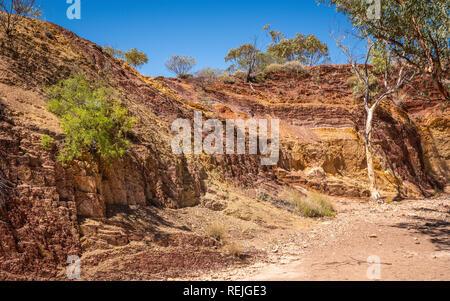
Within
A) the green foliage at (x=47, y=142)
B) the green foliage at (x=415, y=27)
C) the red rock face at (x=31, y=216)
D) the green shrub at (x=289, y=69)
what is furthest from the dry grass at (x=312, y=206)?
the green shrub at (x=289, y=69)

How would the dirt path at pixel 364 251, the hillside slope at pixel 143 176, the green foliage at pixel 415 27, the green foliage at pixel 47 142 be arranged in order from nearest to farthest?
1. the hillside slope at pixel 143 176
2. the dirt path at pixel 364 251
3. the green foliage at pixel 47 142
4. the green foliage at pixel 415 27

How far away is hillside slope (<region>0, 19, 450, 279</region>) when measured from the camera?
213 inches

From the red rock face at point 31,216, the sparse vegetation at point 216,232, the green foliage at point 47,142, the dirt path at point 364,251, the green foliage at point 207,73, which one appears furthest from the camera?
the green foliage at point 207,73

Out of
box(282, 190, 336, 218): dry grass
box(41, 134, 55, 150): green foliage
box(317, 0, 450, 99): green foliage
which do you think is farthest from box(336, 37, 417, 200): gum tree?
box(41, 134, 55, 150): green foliage

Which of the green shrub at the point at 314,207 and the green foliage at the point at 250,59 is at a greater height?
the green foliage at the point at 250,59

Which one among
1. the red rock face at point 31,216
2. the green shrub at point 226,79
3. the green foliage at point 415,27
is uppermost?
the green shrub at point 226,79

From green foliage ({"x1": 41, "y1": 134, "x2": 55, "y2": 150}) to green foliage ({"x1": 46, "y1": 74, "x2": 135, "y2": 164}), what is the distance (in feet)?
0.85

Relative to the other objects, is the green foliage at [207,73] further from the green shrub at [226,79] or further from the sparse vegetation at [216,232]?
the sparse vegetation at [216,232]

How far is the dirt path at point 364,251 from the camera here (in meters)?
5.51

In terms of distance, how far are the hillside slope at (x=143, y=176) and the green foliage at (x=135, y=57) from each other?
630 centimetres

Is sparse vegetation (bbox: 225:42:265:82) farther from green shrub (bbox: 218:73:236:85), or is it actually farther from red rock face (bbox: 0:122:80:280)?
red rock face (bbox: 0:122:80:280)

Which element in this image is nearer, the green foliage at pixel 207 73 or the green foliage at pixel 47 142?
the green foliage at pixel 47 142
